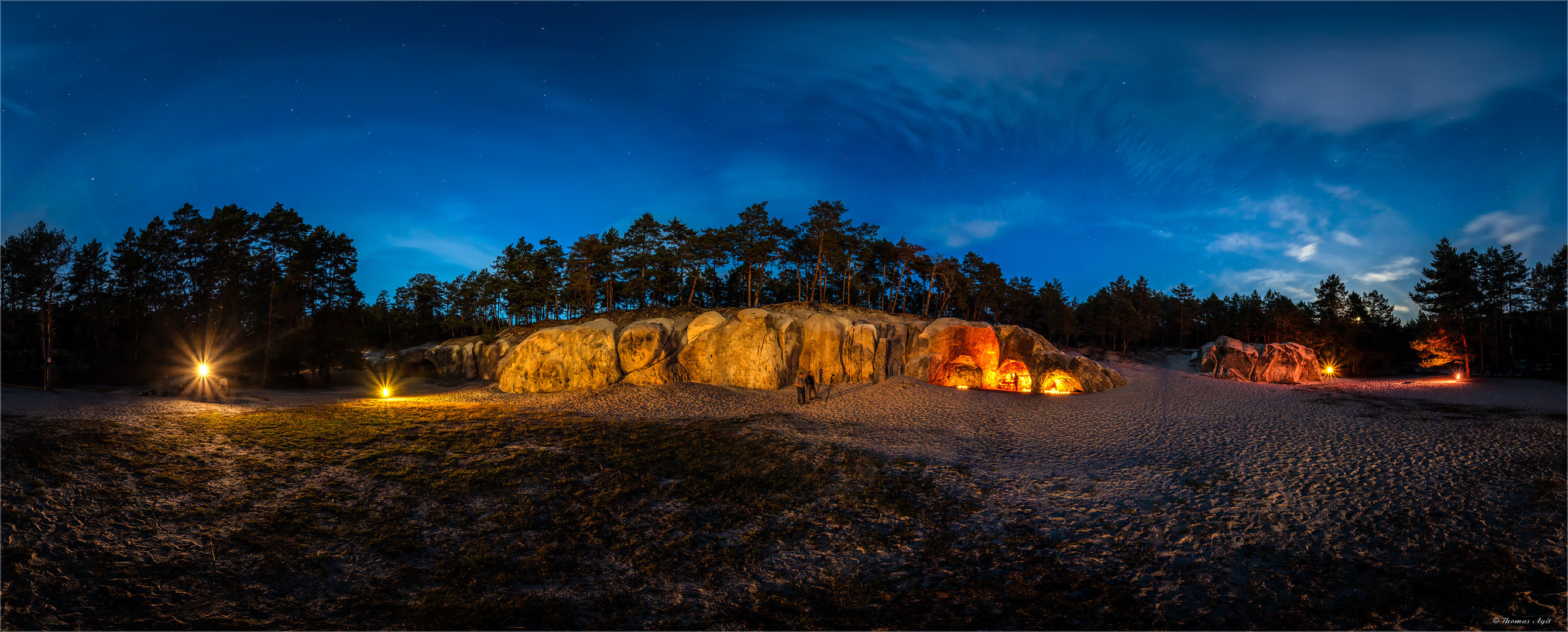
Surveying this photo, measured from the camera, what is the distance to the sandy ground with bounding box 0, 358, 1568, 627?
8.71m

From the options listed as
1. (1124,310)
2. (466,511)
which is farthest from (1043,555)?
(1124,310)

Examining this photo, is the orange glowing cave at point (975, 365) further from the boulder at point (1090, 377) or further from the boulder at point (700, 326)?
the boulder at point (700, 326)

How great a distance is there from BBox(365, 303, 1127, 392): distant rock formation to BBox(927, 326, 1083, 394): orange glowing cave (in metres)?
0.06

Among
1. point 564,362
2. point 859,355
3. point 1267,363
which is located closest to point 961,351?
point 859,355

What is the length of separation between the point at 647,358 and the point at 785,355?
9051 millimetres

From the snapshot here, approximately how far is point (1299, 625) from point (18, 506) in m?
20.6

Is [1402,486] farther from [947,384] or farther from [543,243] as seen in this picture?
[543,243]

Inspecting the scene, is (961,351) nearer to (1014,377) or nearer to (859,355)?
(1014,377)

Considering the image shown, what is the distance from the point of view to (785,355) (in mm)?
31375

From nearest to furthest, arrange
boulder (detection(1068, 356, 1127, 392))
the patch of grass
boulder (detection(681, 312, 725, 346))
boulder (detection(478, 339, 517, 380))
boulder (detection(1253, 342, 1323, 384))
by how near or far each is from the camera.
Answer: the patch of grass, boulder (detection(1068, 356, 1127, 392)), boulder (detection(681, 312, 725, 346)), boulder (detection(1253, 342, 1323, 384)), boulder (detection(478, 339, 517, 380))

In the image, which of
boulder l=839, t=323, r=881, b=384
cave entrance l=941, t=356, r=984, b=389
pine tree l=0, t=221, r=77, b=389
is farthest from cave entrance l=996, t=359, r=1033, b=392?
pine tree l=0, t=221, r=77, b=389

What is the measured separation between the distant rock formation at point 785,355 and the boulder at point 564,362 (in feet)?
0.17

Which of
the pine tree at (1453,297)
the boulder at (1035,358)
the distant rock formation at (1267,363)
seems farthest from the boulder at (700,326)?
the pine tree at (1453,297)

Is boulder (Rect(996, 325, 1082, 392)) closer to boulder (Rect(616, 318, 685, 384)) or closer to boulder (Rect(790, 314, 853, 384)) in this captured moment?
boulder (Rect(790, 314, 853, 384))
